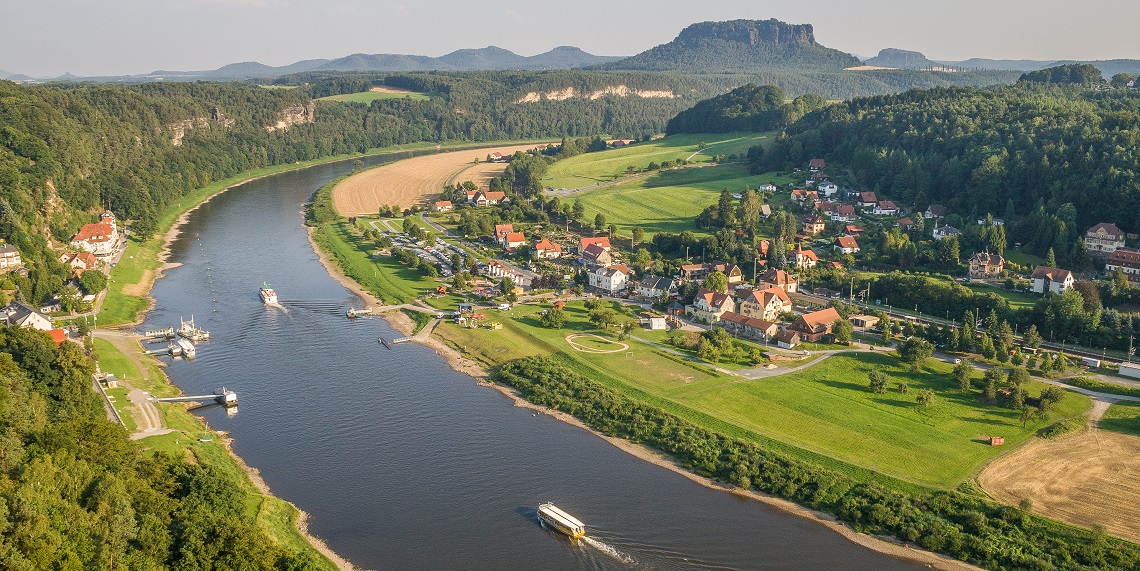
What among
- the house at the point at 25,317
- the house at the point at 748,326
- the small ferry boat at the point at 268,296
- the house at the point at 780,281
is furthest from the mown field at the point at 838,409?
the house at the point at 25,317

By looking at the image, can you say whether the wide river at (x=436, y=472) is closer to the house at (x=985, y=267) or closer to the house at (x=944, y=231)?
the house at (x=985, y=267)

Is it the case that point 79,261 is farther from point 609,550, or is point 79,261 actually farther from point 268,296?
point 609,550

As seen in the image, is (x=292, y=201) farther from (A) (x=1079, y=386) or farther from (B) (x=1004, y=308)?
(A) (x=1079, y=386)

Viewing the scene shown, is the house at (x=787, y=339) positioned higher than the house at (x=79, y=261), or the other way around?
the house at (x=79, y=261)

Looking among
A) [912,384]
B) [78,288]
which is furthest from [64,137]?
[912,384]

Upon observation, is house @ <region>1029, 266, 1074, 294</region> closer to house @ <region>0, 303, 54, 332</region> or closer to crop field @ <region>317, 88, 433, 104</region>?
house @ <region>0, 303, 54, 332</region>
